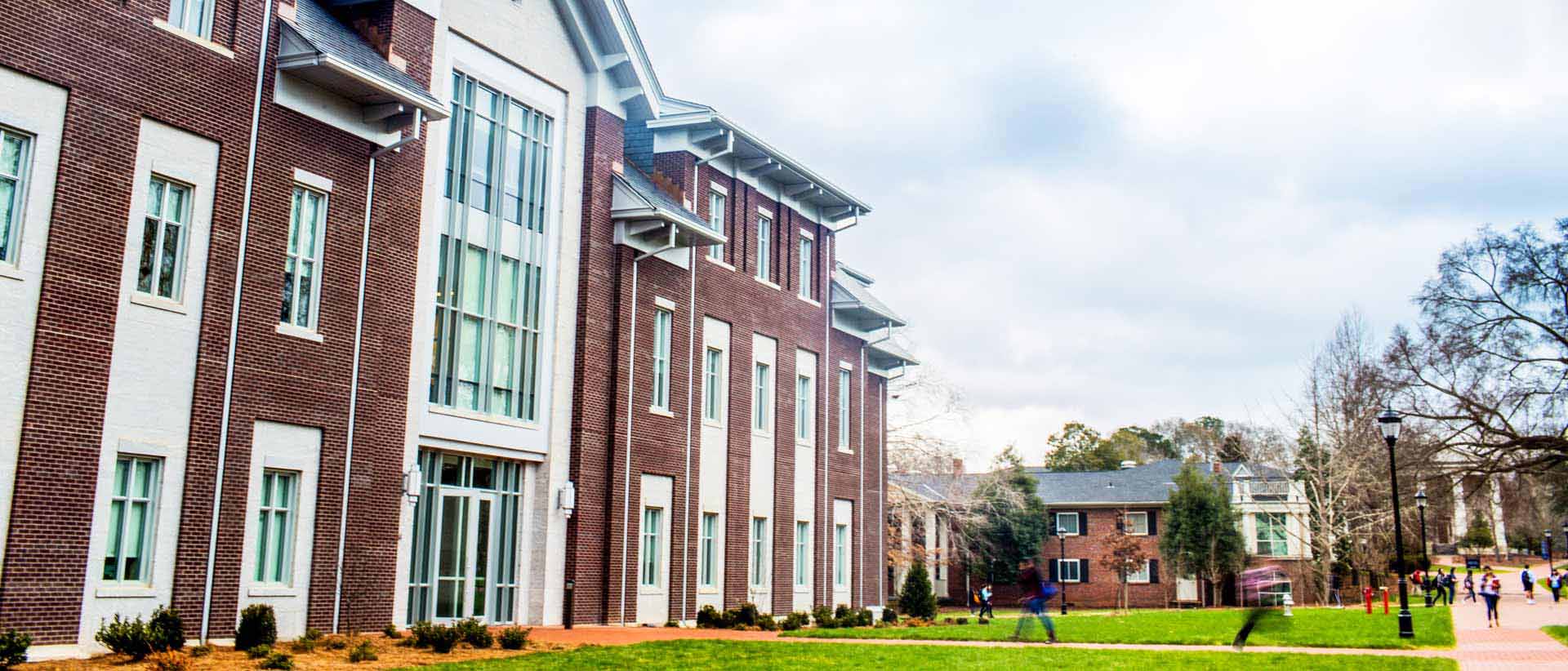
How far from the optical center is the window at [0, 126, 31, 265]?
15.5 m

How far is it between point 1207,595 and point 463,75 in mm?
53451

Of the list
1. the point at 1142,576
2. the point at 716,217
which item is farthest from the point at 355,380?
the point at 1142,576

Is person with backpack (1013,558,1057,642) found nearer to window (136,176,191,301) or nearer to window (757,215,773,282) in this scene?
window (136,176,191,301)

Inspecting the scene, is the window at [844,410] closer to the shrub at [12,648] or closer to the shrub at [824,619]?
the shrub at [824,619]

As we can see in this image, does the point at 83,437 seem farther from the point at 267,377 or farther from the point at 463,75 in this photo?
the point at 463,75

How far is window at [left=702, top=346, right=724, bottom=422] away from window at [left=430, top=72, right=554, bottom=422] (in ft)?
21.1

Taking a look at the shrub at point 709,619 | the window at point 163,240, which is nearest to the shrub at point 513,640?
the window at point 163,240

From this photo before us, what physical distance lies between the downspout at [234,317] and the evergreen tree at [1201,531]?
52.8m

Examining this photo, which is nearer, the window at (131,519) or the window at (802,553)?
the window at (131,519)

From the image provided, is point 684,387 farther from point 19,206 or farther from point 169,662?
point 169,662

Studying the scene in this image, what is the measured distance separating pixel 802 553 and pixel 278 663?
68.2ft

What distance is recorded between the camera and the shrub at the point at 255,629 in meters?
17.2

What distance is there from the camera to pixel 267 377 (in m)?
18.6

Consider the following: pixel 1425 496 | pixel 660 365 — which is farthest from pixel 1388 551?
pixel 660 365
